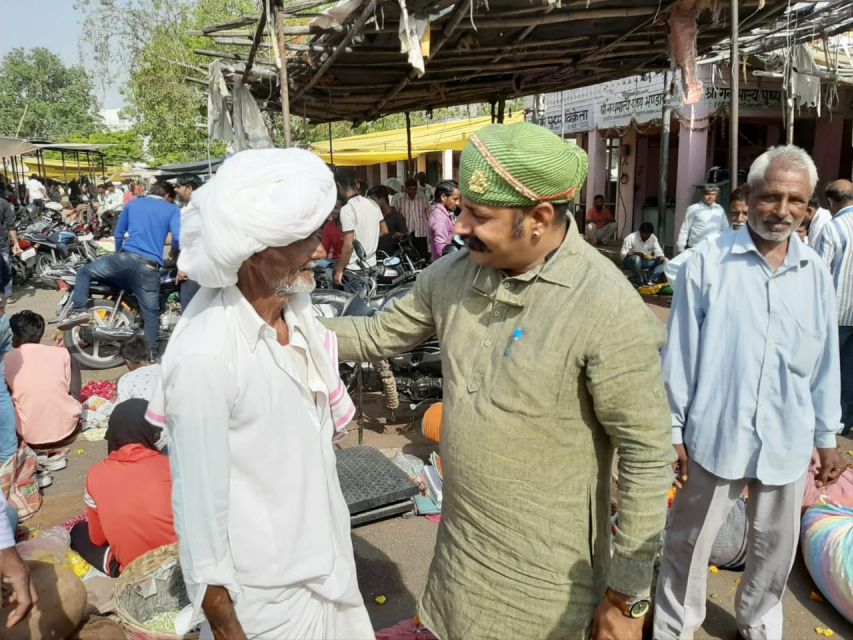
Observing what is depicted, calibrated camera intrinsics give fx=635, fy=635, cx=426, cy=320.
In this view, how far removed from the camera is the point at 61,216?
59.5 ft

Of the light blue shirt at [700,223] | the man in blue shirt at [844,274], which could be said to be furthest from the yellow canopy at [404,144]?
the man in blue shirt at [844,274]

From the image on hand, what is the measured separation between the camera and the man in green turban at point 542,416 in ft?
4.89

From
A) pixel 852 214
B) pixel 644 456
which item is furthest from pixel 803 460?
pixel 852 214

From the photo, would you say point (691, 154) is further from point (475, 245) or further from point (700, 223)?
point (475, 245)

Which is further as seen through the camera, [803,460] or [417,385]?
[417,385]

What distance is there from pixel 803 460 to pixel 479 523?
1.48m

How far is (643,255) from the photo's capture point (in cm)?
1078

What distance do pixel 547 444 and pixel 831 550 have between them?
7.69 ft

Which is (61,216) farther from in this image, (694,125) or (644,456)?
(644,456)

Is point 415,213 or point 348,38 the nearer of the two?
point 348,38

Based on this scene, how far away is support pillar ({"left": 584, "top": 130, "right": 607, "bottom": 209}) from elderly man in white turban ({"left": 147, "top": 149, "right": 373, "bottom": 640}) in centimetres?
1697

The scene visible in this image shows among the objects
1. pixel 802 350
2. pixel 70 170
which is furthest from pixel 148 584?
pixel 70 170

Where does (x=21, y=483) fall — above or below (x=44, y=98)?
below

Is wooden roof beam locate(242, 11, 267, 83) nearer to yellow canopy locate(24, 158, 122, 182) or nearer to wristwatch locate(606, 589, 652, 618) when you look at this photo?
wristwatch locate(606, 589, 652, 618)
